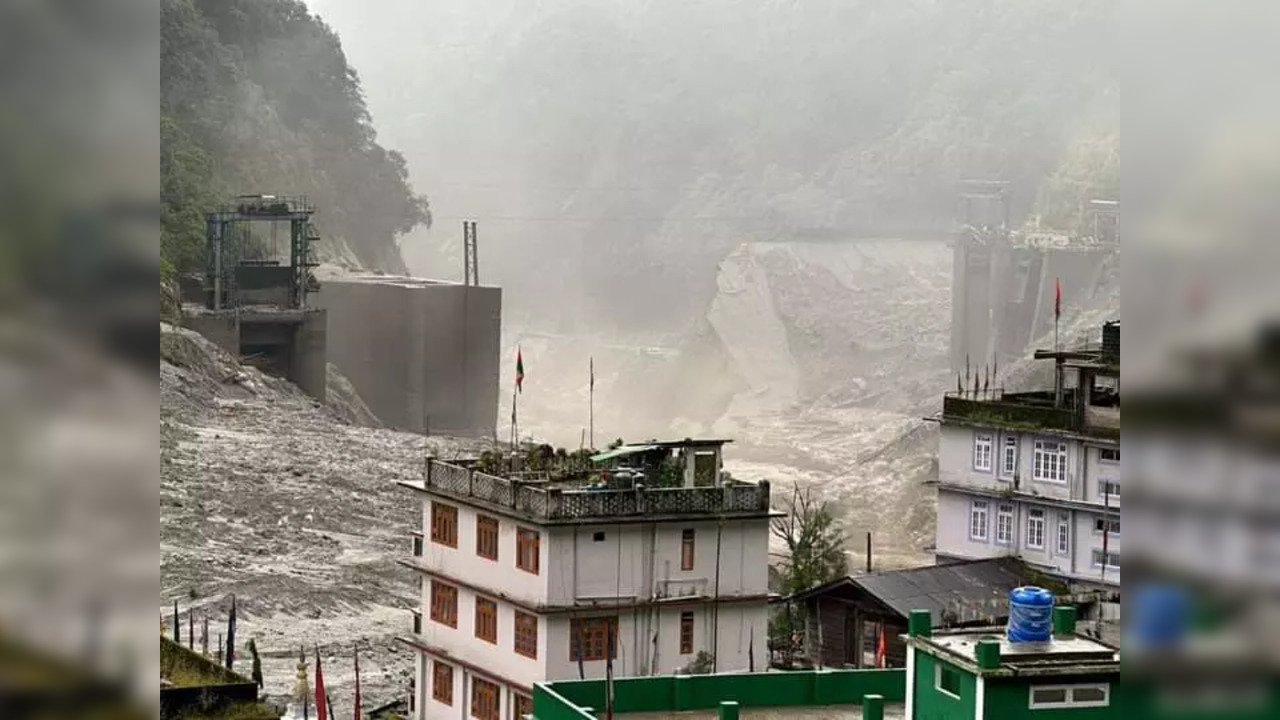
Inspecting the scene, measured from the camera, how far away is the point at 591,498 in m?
11.1

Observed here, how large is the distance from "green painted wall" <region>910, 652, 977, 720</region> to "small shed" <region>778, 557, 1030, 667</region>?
5873mm

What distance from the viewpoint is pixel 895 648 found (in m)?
12.1

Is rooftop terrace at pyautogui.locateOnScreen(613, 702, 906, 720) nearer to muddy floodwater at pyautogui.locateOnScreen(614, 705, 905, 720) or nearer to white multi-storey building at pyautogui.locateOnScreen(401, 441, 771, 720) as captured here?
muddy floodwater at pyautogui.locateOnScreen(614, 705, 905, 720)

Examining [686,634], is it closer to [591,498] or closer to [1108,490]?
[591,498]

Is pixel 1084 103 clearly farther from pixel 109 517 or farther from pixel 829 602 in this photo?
pixel 109 517

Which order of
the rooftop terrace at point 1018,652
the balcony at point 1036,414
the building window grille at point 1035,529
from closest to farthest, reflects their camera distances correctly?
1. the rooftop terrace at point 1018,652
2. the balcony at point 1036,414
3. the building window grille at point 1035,529

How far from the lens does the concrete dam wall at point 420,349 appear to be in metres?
35.4

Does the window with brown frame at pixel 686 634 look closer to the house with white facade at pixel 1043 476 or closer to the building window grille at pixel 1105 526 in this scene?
the house with white facade at pixel 1043 476

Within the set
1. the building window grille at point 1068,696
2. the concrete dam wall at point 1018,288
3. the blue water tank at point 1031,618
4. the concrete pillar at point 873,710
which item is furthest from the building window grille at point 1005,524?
the concrete dam wall at point 1018,288

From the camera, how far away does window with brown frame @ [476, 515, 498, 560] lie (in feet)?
37.8

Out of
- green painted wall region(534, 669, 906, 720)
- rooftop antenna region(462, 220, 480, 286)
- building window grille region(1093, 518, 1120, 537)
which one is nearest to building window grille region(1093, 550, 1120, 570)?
building window grille region(1093, 518, 1120, 537)

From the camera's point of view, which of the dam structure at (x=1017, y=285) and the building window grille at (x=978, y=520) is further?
the dam structure at (x=1017, y=285)

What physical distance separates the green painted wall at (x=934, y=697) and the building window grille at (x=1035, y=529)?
9077mm

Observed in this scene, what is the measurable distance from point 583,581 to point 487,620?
0.73 meters
